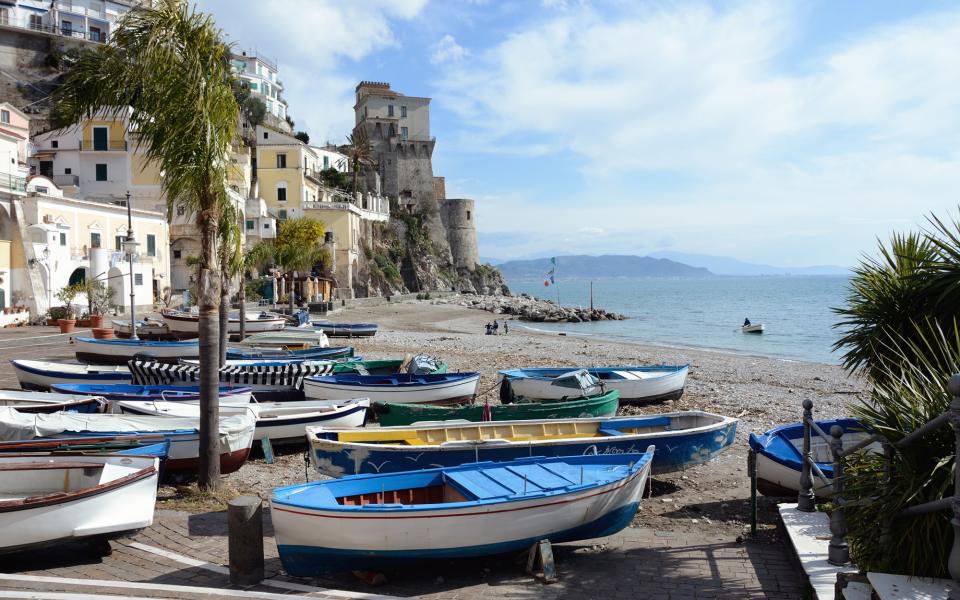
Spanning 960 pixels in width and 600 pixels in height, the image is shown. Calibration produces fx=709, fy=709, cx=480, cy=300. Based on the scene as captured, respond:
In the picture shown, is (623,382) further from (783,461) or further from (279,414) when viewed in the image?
(279,414)

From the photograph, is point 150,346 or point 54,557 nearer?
point 54,557

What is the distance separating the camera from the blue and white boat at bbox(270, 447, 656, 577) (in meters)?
7.07

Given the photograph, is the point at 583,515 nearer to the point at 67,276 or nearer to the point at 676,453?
the point at 676,453

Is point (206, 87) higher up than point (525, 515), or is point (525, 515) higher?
point (206, 87)

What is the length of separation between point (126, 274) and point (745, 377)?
3385cm

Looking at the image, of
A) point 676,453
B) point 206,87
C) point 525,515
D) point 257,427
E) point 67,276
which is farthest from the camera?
point 67,276

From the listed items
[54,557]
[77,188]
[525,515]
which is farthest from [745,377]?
[77,188]

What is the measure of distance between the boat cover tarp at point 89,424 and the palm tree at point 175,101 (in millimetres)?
1434

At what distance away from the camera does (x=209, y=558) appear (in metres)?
7.73

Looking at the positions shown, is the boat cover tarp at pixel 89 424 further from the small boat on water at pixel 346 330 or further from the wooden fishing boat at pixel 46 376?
the small boat on water at pixel 346 330

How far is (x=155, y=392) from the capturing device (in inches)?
591

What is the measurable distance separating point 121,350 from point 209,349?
14.7 m

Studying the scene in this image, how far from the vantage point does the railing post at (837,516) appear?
5879 mm

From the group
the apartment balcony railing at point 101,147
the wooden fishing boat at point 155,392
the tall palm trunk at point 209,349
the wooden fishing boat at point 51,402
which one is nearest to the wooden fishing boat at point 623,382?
the wooden fishing boat at point 155,392
